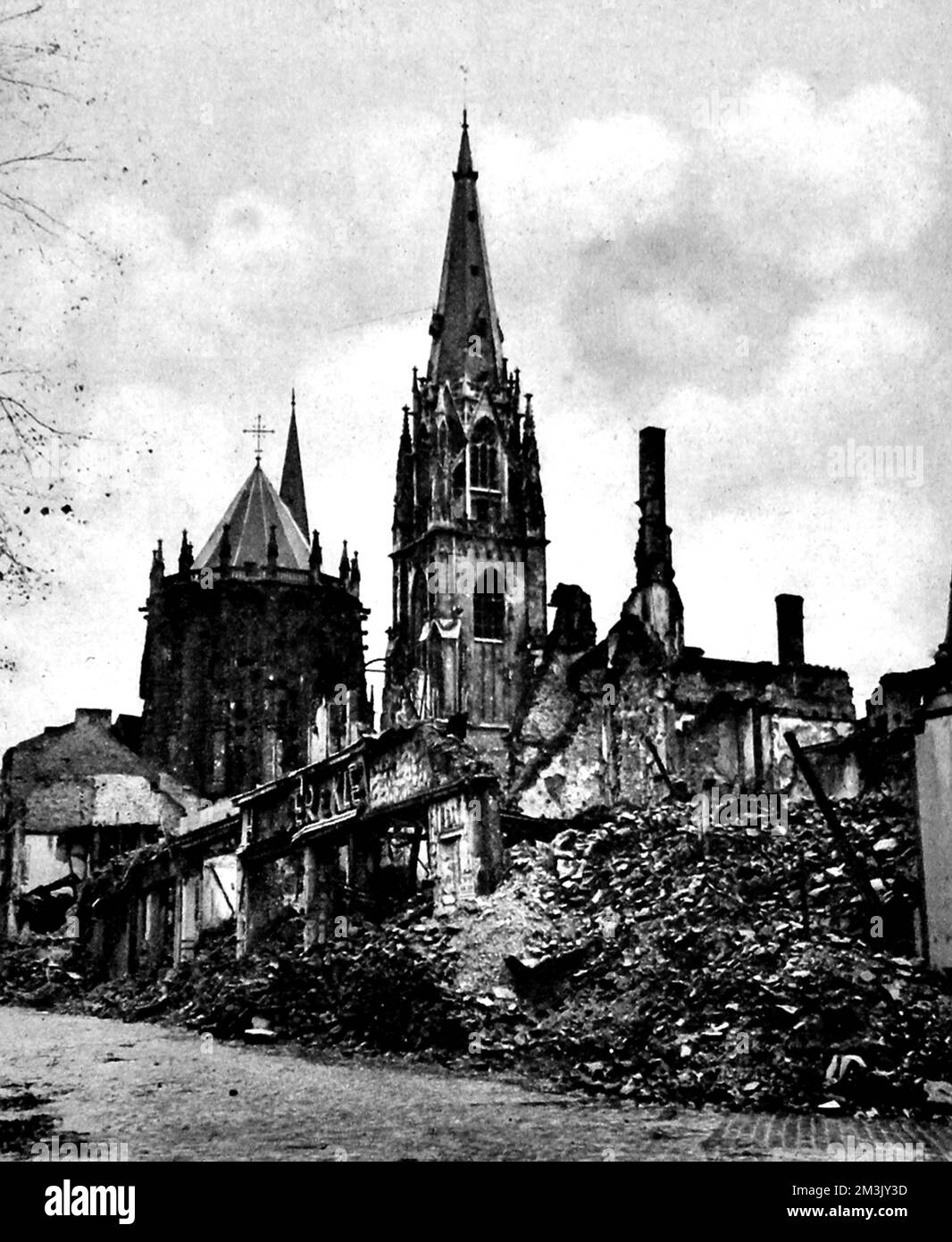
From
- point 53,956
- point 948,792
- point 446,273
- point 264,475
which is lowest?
point 53,956

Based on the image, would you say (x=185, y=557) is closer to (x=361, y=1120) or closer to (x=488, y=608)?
(x=488, y=608)

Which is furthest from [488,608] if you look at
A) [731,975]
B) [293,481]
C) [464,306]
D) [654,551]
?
[731,975]

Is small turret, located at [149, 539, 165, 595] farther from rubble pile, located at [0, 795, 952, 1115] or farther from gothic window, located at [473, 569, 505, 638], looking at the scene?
rubble pile, located at [0, 795, 952, 1115]

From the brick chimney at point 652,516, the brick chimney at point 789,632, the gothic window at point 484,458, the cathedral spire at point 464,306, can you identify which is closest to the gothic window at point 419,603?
the gothic window at point 484,458

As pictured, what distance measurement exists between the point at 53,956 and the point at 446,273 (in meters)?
31.1

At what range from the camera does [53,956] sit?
38.4m

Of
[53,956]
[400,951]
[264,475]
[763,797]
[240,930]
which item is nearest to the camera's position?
[400,951]

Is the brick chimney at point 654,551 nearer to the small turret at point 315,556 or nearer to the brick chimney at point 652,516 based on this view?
the brick chimney at point 652,516

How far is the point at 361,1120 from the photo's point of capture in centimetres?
1087

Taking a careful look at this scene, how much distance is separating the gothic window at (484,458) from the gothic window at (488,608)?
3874mm

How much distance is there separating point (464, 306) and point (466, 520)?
29.0 ft

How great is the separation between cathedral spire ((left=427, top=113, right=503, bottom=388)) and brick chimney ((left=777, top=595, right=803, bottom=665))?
55.3ft

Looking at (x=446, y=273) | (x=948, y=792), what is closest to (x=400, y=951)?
(x=948, y=792)
